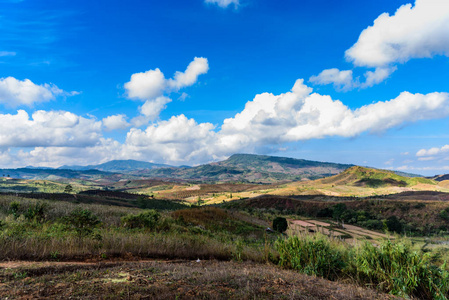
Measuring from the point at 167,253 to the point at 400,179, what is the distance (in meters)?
178

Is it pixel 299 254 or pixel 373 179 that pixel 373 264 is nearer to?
pixel 299 254

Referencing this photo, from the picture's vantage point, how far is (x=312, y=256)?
25.5 ft

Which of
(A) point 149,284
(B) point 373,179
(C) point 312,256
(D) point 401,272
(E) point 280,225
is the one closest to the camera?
(A) point 149,284

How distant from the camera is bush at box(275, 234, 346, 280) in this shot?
742 centimetres

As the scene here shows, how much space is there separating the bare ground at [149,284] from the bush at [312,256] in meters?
1.55

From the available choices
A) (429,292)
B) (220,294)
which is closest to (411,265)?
(429,292)

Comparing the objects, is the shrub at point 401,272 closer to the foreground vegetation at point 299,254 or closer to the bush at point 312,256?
the foreground vegetation at point 299,254

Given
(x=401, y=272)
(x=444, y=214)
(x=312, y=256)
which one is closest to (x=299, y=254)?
(x=312, y=256)

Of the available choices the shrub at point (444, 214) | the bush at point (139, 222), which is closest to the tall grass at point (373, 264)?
the bush at point (139, 222)

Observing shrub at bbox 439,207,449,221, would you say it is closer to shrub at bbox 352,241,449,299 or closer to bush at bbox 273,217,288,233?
bush at bbox 273,217,288,233

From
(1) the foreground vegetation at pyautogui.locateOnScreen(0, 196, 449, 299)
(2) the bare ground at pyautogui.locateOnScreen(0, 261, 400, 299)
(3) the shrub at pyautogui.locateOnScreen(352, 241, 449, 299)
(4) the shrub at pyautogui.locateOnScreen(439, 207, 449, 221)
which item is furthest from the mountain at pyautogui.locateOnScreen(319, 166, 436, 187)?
(2) the bare ground at pyautogui.locateOnScreen(0, 261, 400, 299)

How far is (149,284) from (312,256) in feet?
17.8

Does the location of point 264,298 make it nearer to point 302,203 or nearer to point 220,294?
point 220,294

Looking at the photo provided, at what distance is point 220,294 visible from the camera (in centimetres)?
464
